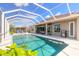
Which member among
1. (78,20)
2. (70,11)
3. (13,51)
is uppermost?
(70,11)

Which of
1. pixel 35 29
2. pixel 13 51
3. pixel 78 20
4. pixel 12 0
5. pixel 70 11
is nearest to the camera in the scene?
pixel 13 51

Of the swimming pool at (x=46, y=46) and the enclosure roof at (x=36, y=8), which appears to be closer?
the swimming pool at (x=46, y=46)

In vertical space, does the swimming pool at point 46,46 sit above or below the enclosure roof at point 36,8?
below

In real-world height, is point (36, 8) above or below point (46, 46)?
above

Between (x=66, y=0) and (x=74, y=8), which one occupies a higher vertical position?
(x=74, y=8)

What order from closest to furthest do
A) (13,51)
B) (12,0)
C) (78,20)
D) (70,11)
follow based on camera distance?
(13,51) → (12,0) → (78,20) → (70,11)

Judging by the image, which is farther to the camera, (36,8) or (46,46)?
(36,8)

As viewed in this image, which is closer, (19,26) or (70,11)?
(70,11)

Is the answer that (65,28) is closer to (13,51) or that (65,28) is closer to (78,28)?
(78,28)

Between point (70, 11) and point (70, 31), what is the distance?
3.12 meters

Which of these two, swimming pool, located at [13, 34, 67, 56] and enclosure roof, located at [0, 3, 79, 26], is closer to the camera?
swimming pool, located at [13, 34, 67, 56]

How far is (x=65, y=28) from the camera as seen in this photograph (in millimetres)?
20234

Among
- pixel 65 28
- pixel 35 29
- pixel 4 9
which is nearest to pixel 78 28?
pixel 65 28

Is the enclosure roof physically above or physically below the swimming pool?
above
